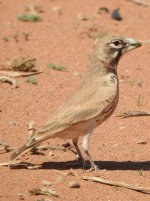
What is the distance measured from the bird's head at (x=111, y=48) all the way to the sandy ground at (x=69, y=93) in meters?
1.36

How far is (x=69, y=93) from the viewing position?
11.9 m

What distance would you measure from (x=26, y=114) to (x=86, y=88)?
6.84ft

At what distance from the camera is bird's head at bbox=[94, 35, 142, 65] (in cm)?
902

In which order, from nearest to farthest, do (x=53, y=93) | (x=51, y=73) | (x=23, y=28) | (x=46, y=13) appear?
1. (x=53, y=93)
2. (x=51, y=73)
3. (x=23, y=28)
4. (x=46, y=13)

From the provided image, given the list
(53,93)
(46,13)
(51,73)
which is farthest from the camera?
(46,13)

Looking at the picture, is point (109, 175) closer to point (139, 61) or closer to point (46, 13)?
point (139, 61)

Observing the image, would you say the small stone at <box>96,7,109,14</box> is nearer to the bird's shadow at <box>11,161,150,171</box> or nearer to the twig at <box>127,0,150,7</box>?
Result: the twig at <box>127,0,150,7</box>

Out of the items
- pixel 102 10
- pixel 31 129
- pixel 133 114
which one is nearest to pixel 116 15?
pixel 102 10

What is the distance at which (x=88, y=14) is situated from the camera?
1661 centimetres

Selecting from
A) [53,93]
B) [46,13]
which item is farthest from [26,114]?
[46,13]

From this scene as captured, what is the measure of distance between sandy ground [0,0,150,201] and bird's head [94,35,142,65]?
1.36m

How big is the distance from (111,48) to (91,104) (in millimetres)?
810

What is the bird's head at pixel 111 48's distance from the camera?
29.6 feet

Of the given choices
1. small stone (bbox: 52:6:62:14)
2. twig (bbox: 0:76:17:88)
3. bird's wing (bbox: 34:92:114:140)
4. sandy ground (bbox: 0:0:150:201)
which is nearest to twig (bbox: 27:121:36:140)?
sandy ground (bbox: 0:0:150:201)
